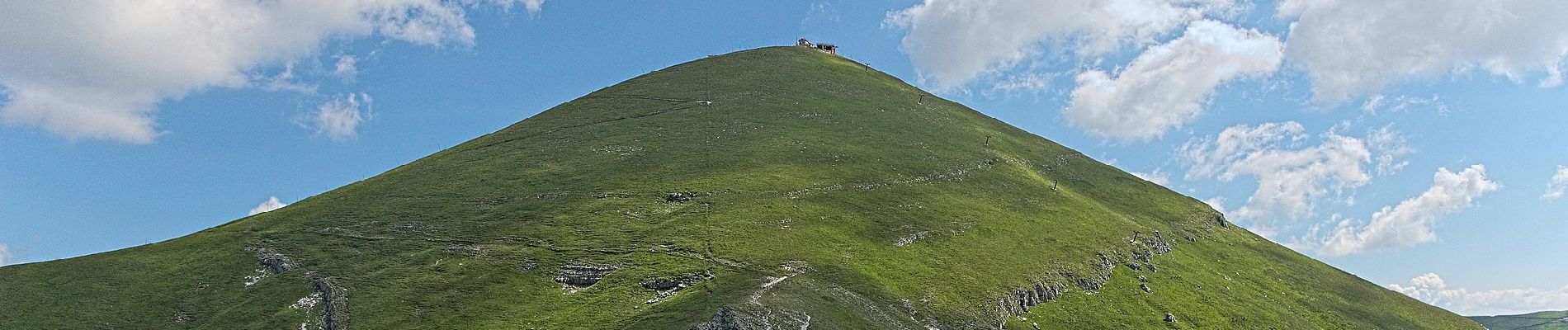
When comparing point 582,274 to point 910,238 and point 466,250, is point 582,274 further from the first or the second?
point 910,238

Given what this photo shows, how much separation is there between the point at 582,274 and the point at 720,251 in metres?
11.7

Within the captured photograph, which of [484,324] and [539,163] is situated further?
[539,163]

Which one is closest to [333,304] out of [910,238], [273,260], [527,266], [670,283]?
[273,260]

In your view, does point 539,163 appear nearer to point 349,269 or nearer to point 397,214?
point 397,214

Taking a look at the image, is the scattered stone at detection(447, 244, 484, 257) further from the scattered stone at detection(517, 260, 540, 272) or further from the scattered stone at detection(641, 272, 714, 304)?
the scattered stone at detection(641, 272, 714, 304)

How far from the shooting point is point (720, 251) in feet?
257

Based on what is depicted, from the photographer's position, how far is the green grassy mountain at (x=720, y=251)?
233 ft

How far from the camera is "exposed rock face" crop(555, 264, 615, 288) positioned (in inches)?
2948

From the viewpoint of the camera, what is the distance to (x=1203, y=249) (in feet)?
378

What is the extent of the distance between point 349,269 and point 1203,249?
3826 inches

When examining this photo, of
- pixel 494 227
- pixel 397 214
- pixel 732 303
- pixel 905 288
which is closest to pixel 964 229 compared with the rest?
pixel 905 288

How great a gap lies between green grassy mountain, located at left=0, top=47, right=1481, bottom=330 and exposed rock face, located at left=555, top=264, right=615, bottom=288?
173 mm

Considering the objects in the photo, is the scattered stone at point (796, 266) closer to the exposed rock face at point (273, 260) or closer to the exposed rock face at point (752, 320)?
the exposed rock face at point (752, 320)

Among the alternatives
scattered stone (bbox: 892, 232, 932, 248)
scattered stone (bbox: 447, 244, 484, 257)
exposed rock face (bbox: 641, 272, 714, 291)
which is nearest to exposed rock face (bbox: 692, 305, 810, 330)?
exposed rock face (bbox: 641, 272, 714, 291)
